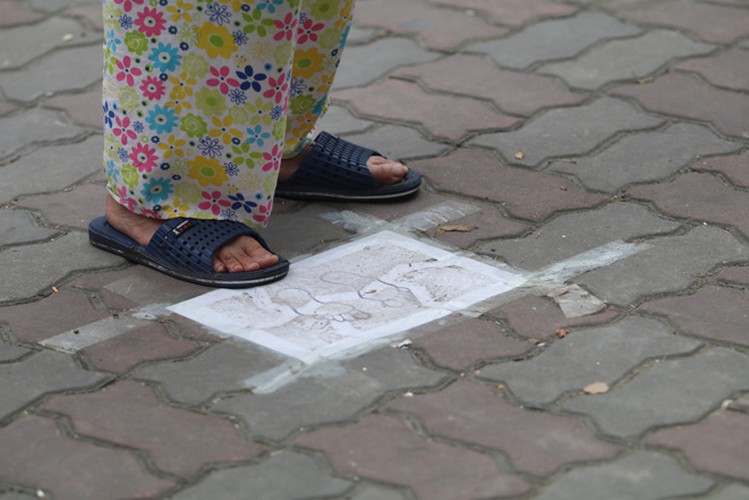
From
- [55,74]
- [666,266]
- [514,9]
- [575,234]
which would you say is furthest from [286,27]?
[514,9]

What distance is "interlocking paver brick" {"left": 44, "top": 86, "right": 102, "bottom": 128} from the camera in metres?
3.88

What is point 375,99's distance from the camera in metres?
3.96

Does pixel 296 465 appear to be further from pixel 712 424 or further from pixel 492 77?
pixel 492 77

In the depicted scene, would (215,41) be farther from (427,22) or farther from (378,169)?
(427,22)

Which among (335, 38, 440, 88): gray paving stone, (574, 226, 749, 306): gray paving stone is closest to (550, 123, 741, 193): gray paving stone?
(574, 226, 749, 306): gray paving stone

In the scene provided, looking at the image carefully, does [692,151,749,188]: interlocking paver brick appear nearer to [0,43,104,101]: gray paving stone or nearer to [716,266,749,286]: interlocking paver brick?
[716,266,749,286]: interlocking paver brick

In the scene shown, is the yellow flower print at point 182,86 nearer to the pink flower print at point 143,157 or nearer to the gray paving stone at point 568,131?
the pink flower print at point 143,157

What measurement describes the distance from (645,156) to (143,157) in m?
1.38

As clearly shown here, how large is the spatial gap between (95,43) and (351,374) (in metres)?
2.29

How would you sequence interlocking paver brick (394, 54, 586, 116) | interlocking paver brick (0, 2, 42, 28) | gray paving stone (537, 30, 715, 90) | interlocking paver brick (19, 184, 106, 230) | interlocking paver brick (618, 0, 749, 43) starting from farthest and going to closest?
interlocking paver brick (0, 2, 42, 28) → interlocking paver brick (618, 0, 749, 43) → gray paving stone (537, 30, 715, 90) → interlocking paver brick (394, 54, 586, 116) → interlocking paver brick (19, 184, 106, 230)

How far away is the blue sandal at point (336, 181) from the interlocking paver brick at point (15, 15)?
1.73 m

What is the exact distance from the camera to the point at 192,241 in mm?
2945

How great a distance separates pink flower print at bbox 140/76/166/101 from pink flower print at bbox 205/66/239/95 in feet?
0.33

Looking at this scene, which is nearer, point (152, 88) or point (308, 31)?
point (152, 88)
